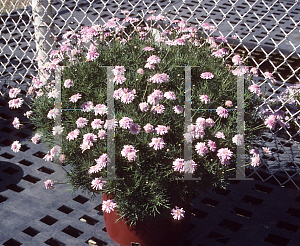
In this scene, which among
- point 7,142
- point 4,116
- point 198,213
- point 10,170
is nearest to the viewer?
point 198,213

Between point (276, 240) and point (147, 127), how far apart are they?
1.29 metres

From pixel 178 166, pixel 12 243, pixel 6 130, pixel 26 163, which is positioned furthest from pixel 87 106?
pixel 6 130

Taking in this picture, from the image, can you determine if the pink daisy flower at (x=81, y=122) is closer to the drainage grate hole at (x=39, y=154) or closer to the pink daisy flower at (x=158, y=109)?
the pink daisy flower at (x=158, y=109)

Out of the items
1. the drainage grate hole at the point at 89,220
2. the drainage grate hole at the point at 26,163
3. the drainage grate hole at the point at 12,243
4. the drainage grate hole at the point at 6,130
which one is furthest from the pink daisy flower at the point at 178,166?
the drainage grate hole at the point at 6,130

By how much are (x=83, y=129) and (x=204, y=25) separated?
109 cm

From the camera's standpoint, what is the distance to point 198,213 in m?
2.62

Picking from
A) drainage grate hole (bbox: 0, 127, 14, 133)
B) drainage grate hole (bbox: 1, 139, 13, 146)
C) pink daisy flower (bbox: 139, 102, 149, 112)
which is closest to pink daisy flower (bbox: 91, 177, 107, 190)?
pink daisy flower (bbox: 139, 102, 149, 112)

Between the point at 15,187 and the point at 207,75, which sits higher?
the point at 207,75

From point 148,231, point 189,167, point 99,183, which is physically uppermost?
point 189,167

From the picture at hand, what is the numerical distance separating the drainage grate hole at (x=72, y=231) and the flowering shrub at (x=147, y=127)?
504mm

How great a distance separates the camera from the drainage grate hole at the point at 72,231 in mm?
2438

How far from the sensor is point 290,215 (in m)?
2.61

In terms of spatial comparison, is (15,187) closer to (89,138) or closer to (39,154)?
(39,154)

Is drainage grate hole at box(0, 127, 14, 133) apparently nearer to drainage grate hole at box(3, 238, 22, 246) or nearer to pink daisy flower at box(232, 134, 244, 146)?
drainage grate hole at box(3, 238, 22, 246)
